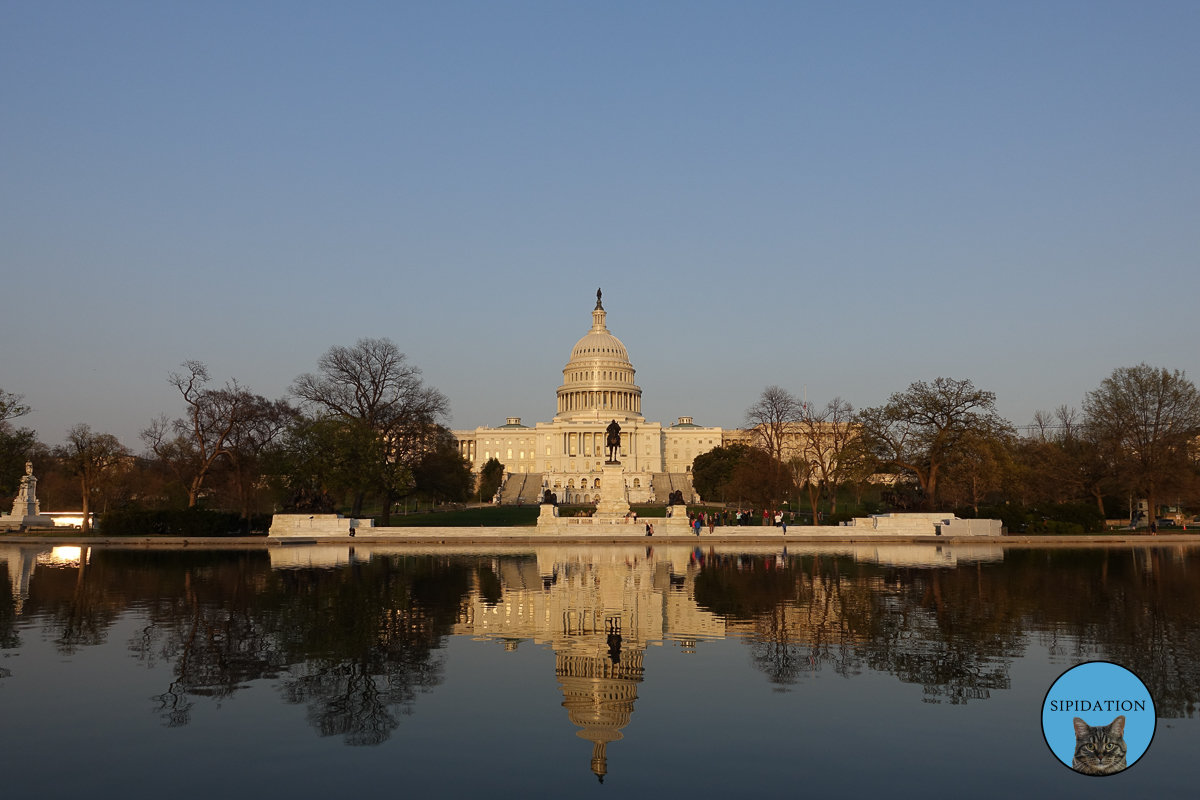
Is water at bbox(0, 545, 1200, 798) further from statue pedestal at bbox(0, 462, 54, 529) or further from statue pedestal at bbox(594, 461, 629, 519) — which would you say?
statue pedestal at bbox(0, 462, 54, 529)

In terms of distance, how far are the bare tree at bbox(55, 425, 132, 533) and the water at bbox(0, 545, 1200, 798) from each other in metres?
36.3

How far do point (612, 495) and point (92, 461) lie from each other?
107 feet

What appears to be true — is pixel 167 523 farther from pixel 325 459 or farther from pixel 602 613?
pixel 602 613

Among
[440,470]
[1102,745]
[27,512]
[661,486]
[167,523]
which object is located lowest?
[1102,745]

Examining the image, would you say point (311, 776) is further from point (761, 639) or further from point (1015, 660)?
point (1015, 660)

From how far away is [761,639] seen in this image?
50.9 ft

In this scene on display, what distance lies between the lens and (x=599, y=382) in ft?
542

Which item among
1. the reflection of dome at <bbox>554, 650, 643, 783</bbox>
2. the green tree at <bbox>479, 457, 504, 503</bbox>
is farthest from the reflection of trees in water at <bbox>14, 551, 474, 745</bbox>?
the green tree at <bbox>479, 457, 504, 503</bbox>

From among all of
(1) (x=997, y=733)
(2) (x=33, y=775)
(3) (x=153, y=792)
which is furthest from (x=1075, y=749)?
(2) (x=33, y=775)

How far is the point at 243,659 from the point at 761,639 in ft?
27.0

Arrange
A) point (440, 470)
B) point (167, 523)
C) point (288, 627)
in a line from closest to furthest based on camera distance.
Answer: point (288, 627), point (167, 523), point (440, 470)

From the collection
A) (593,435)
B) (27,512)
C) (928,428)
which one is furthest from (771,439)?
(593,435)

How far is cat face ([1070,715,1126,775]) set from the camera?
708 centimetres

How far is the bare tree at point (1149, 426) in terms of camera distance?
52344 millimetres
